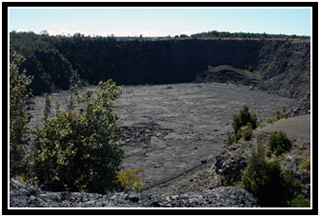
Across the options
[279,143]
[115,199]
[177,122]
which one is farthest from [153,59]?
[115,199]

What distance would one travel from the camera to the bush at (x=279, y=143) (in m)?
19.8

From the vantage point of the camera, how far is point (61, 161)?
14.5m

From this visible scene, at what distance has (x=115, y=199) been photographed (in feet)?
38.8

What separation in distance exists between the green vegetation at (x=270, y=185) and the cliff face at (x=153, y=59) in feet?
184

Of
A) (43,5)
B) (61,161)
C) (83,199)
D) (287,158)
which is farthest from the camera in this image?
(287,158)

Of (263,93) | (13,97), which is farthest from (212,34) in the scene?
(13,97)

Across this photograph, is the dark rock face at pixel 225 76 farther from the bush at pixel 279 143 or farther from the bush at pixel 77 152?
the bush at pixel 77 152

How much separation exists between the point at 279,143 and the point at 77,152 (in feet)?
42.4

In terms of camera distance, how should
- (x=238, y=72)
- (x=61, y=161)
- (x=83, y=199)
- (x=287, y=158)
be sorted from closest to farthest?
1. (x=83, y=199)
2. (x=61, y=161)
3. (x=287, y=158)
4. (x=238, y=72)

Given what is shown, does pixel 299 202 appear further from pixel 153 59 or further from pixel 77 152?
pixel 153 59

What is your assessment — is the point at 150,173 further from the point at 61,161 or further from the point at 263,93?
the point at 263,93

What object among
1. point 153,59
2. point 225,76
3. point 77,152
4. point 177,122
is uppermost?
point 153,59

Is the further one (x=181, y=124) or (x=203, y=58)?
(x=203, y=58)

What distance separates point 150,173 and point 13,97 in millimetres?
15574
